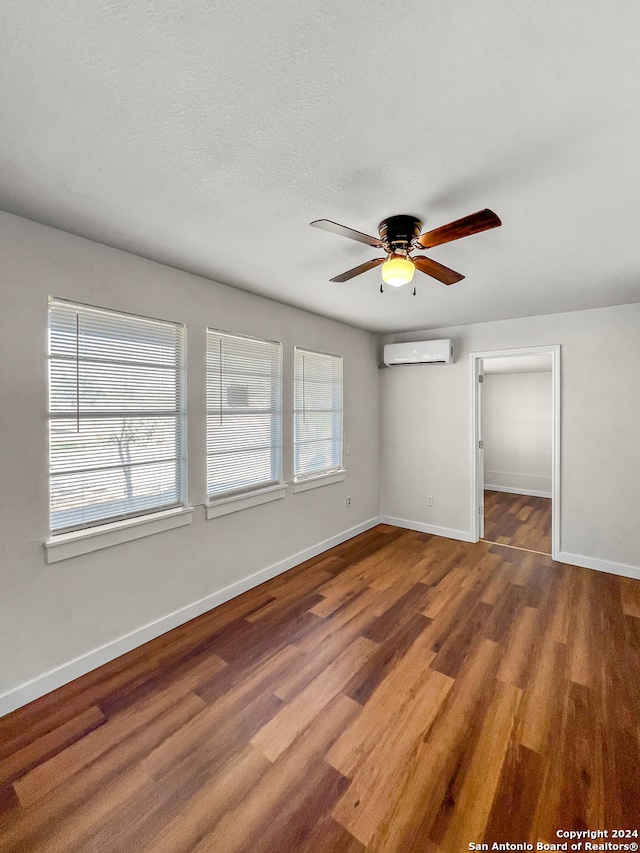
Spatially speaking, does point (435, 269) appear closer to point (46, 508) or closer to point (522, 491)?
point (46, 508)

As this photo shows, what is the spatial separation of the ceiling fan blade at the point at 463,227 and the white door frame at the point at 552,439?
9.09 ft

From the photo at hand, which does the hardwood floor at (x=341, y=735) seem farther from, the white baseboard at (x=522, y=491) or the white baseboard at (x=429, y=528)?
the white baseboard at (x=522, y=491)

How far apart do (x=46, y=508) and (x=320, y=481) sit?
2.43m

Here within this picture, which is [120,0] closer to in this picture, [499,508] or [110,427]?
[110,427]

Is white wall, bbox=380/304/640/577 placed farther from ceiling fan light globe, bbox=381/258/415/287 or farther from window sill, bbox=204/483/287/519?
ceiling fan light globe, bbox=381/258/415/287

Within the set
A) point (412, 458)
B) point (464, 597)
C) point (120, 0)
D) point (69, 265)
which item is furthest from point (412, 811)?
point (412, 458)

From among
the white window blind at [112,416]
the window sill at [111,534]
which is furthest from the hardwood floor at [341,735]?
the white window blind at [112,416]

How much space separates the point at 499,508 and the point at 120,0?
6.38 meters

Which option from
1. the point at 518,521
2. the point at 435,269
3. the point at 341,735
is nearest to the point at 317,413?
the point at 435,269

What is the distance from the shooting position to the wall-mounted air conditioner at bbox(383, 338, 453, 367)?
425 cm

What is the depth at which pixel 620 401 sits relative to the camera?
3453mm

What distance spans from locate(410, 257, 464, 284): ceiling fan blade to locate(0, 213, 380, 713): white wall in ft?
5.33

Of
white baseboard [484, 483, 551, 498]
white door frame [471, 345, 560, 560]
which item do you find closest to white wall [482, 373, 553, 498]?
white baseboard [484, 483, 551, 498]

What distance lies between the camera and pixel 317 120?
125 cm
